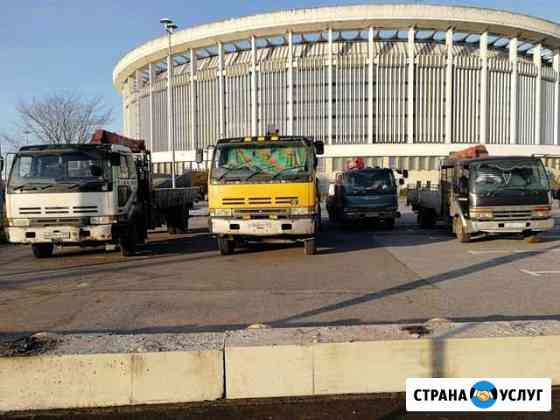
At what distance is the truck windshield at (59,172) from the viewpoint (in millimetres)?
10867

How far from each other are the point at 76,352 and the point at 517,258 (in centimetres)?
1001

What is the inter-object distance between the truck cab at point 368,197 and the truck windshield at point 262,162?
6.07 meters

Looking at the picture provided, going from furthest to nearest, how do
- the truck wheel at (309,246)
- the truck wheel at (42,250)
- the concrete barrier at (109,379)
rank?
the truck wheel at (42,250) < the truck wheel at (309,246) < the concrete barrier at (109,379)

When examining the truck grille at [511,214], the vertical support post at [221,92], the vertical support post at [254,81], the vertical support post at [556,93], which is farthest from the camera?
the vertical support post at [556,93]

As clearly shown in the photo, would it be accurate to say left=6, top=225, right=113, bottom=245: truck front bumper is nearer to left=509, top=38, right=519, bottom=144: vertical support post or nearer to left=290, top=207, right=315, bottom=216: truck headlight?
left=290, top=207, right=315, bottom=216: truck headlight

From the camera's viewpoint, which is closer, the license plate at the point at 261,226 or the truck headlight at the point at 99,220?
the truck headlight at the point at 99,220

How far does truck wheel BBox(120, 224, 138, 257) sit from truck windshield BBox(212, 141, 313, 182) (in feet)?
8.26

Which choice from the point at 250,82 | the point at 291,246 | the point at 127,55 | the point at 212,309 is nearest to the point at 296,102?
the point at 250,82

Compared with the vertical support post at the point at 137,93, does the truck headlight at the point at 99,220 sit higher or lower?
lower

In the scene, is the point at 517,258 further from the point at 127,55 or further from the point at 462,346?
the point at 127,55

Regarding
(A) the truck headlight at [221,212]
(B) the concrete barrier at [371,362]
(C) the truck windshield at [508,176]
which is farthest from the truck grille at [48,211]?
(C) the truck windshield at [508,176]

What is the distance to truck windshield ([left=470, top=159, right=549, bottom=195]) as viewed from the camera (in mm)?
12711

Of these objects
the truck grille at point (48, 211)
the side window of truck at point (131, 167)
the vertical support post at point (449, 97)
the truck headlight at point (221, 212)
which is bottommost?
the truck headlight at point (221, 212)

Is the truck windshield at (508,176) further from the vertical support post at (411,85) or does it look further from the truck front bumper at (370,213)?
the vertical support post at (411,85)
